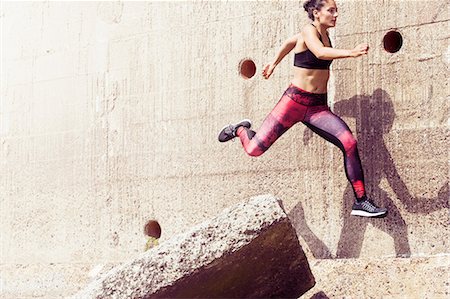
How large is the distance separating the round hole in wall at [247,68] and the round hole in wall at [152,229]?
3.56 feet

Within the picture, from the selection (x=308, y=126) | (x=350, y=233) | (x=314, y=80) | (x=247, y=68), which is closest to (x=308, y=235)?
(x=350, y=233)

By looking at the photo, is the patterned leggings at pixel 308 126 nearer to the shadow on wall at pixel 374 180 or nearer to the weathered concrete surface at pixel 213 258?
the shadow on wall at pixel 374 180

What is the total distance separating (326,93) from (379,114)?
31 cm

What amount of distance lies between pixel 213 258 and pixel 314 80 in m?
1.32

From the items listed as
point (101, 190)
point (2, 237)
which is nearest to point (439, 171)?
point (101, 190)

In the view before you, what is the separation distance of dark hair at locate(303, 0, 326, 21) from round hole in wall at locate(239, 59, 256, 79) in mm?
641

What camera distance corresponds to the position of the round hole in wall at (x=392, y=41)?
525cm

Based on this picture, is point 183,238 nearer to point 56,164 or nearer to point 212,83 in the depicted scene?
point 212,83

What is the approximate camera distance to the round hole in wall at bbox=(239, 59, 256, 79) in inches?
226

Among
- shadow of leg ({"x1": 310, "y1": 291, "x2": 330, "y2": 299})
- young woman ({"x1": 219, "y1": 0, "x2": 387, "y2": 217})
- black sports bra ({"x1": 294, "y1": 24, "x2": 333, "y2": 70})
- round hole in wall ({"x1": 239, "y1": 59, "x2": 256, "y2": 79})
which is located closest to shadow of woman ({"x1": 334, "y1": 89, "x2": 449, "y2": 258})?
young woman ({"x1": 219, "y1": 0, "x2": 387, "y2": 217})

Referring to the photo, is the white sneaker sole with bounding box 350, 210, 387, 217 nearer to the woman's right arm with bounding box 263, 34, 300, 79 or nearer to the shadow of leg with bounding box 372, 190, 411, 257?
the shadow of leg with bounding box 372, 190, 411, 257

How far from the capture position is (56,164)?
653cm

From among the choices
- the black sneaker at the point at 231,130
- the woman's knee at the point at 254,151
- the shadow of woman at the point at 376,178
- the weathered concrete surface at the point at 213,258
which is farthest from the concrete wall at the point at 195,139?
the weathered concrete surface at the point at 213,258

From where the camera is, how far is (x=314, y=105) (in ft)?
16.8
